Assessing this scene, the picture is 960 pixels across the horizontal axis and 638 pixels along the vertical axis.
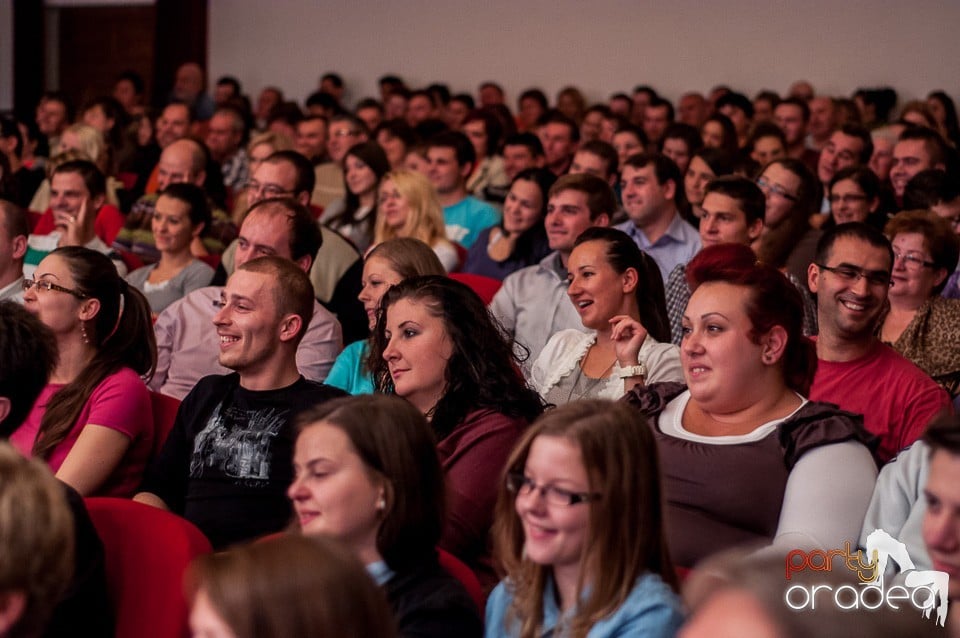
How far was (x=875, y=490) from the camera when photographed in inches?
91.4

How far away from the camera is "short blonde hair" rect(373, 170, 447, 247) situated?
5109 millimetres

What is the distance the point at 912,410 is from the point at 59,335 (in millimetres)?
2040

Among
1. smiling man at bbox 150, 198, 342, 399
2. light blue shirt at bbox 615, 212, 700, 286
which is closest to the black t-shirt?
smiling man at bbox 150, 198, 342, 399

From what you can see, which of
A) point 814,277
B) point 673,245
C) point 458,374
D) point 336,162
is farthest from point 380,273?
point 336,162

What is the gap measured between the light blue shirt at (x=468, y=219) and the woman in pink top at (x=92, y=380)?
9.73 feet

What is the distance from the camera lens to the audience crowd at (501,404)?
1.71 meters

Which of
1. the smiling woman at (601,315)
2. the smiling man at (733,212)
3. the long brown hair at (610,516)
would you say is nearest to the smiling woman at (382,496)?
the long brown hair at (610,516)

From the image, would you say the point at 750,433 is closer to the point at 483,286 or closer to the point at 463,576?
the point at 463,576

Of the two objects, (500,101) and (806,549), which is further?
(500,101)

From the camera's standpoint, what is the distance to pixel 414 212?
16.8 ft

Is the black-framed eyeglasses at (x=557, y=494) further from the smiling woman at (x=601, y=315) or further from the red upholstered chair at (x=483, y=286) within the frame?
the red upholstered chair at (x=483, y=286)

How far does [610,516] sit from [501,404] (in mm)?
911

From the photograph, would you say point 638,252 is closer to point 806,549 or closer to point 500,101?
point 806,549

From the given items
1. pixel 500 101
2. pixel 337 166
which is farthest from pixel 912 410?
pixel 500 101
